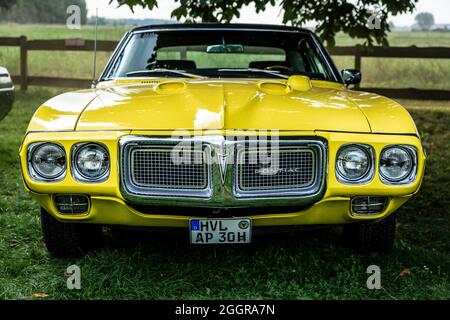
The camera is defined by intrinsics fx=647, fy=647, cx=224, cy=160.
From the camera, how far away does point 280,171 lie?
3.20m

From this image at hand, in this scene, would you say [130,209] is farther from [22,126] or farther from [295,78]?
[22,126]

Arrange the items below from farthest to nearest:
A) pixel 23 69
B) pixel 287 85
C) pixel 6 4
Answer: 1. pixel 6 4
2. pixel 23 69
3. pixel 287 85

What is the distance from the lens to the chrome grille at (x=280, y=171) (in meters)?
3.16

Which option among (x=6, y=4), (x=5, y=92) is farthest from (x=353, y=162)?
(x=6, y=4)

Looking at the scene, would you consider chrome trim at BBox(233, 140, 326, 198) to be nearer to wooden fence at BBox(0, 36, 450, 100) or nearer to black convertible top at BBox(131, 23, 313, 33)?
black convertible top at BBox(131, 23, 313, 33)

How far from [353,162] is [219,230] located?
0.75 meters

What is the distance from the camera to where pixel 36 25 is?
28.9 metres

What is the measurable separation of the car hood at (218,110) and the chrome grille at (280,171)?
133mm

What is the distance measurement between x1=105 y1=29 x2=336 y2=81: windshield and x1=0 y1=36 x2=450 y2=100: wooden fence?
21.5ft

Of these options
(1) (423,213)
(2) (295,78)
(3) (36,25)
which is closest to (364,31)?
(1) (423,213)

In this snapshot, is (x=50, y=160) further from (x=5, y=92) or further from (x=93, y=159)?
(x=5, y=92)

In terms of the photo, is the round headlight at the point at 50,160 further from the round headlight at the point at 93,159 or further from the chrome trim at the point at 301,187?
the chrome trim at the point at 301,187
